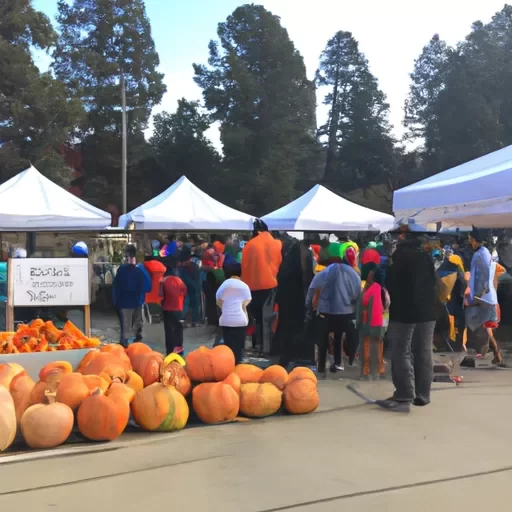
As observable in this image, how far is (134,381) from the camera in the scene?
5887 mm

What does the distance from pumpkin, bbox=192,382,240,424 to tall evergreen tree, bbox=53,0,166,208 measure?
3698cm

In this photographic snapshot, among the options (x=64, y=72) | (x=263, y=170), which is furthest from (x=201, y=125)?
(x=64, y=72)

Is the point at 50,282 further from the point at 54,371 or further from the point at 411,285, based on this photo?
the point at 411,285

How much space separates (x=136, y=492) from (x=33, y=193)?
7.88 metres

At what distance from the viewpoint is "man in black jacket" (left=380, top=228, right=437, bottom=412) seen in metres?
6.10

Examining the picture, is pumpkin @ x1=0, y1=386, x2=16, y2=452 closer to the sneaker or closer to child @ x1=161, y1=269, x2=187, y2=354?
the sneaker

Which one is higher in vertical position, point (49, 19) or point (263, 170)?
point (49, 19)

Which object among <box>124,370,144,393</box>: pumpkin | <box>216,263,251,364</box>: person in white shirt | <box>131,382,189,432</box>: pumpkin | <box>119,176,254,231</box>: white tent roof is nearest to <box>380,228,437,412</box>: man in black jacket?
<box>216,263,251,364</box>: person in white shirt

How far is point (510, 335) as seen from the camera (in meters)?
11.3

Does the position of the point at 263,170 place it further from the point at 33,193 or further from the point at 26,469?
the point at 26,469

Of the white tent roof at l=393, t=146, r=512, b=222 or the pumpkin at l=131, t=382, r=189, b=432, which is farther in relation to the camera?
the white tent roof at l=393, t=146, r=512, b=222

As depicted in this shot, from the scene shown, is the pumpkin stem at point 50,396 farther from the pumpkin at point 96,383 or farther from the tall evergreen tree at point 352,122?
the tall evergreen tree at point 352,122

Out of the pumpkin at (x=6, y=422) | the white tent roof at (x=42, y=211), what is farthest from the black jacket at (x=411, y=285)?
the white tent roof at (x=42, y=211)

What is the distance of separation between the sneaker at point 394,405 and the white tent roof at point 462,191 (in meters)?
2.51
